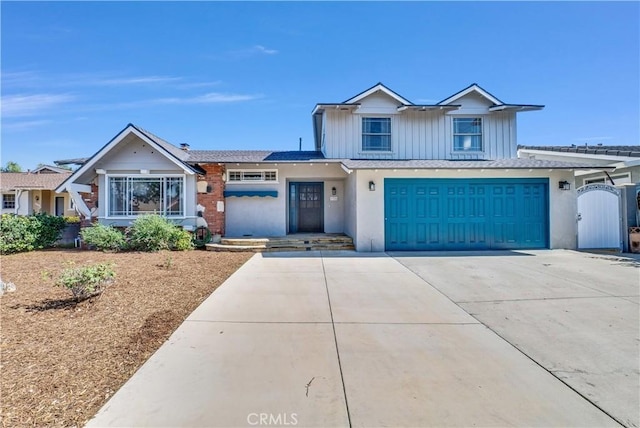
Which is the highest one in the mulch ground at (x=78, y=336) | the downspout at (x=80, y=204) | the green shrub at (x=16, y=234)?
the downspout at (x=80, y=204)

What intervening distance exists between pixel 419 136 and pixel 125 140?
39.8 feet

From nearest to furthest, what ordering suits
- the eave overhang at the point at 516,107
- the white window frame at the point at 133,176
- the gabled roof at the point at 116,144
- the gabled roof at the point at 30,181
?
the gabled roof at the point at 116,144 < the white window frame at the point at 133,176 < the eave overhang at the point at 516,107 < the gabled roof at the point at 30,181

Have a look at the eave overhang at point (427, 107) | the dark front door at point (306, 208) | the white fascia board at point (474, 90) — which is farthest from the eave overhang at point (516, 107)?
the dark front door at point (306, 208)

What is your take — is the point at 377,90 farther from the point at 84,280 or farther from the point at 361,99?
the point at 84,280

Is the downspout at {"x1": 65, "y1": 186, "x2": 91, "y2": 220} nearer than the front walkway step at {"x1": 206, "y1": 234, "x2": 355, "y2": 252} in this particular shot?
No

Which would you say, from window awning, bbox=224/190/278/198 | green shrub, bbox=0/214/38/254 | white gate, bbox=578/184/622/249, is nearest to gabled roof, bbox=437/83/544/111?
white gate, bbox=578/184/622/249

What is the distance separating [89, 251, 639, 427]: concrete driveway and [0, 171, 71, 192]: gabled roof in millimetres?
24116

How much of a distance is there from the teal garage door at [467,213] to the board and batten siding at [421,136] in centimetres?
246

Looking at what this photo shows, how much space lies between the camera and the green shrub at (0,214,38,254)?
10.4m

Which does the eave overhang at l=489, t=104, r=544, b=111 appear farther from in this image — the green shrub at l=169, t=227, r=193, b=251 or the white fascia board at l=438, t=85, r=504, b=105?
the green shrub at l=169, t=227, r=193, b=251

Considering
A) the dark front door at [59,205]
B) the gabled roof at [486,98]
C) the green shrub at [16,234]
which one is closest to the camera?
the green shrub at [16,234]

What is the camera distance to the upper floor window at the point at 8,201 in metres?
23.4

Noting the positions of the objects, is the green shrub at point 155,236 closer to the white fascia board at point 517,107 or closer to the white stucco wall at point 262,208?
the white stucco wall at point 262,208

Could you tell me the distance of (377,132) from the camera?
13.2m
